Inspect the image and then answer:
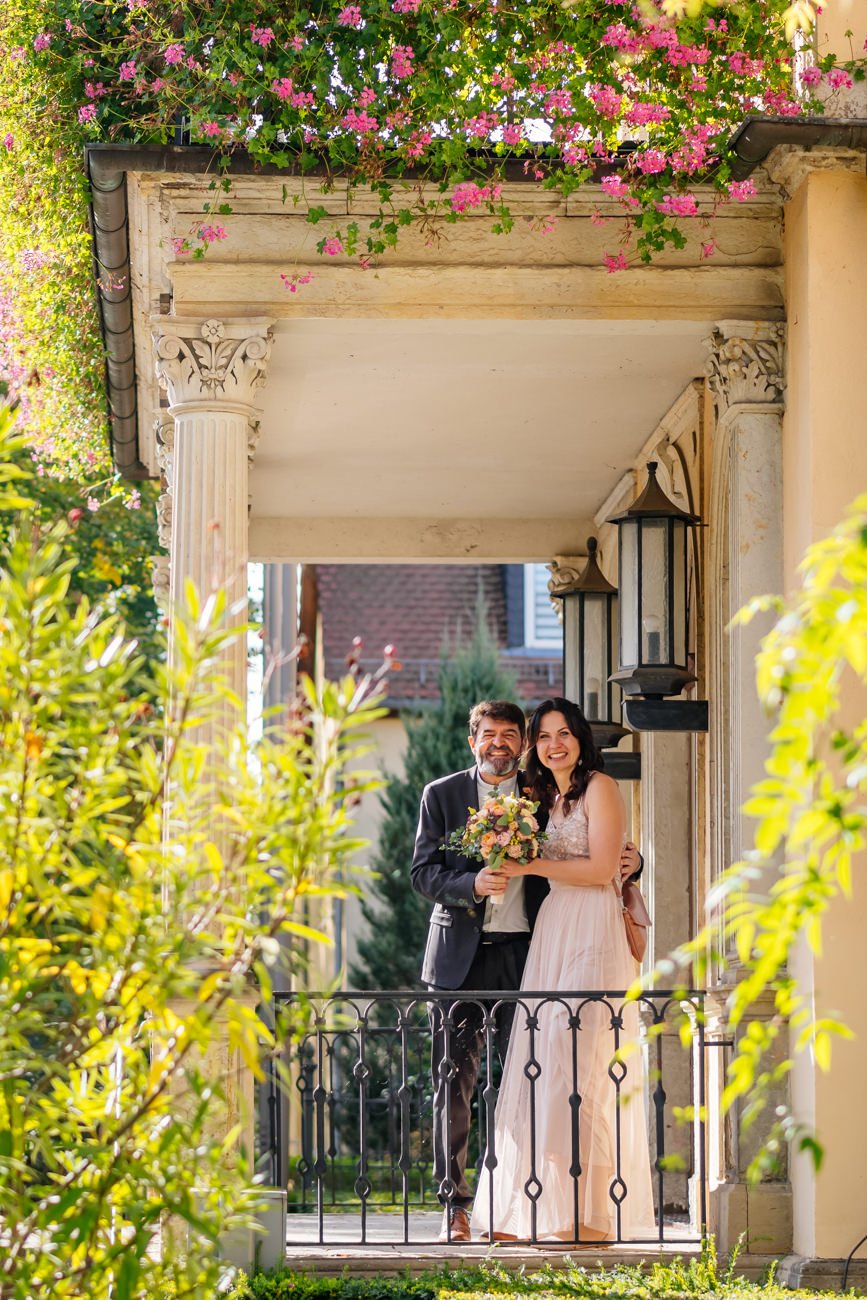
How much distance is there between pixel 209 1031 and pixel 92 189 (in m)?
4.80

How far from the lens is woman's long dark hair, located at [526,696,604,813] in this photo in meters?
8.04

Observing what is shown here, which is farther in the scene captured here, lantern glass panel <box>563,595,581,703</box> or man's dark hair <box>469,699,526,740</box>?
lantern glass panel <box>563,595,581,703</box>

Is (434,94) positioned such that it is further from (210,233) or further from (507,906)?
(507,906)

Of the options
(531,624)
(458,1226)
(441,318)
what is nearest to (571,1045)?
(458,1226)

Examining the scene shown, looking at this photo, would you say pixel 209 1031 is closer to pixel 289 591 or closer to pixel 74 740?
pixel 74 740

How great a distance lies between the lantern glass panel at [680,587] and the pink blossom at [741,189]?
5.54 feet

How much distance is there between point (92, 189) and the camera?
7688mm

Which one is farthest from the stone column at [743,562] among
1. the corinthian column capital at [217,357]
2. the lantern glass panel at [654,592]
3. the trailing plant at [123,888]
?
the trailing plant at [123,888]

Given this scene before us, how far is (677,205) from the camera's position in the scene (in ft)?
25.0

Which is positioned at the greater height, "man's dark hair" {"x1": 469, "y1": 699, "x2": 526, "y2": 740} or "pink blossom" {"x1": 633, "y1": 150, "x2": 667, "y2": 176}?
"pink blossom" {"x1": 633, "y1": 150, "x2": 667, "y2": 176}

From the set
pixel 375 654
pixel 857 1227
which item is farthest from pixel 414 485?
pixel 375 654

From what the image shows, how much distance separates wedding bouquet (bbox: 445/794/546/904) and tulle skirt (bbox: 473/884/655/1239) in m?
0.45

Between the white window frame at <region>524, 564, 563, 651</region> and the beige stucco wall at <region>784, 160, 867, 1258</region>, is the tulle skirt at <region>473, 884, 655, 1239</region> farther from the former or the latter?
the white window frame at <region>524, 564, 563, 651</region>

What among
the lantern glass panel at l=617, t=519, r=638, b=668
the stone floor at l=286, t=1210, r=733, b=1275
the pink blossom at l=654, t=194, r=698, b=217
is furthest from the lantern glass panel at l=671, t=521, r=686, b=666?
the stone floor at l=286, t=1210, r=733, b=1275
